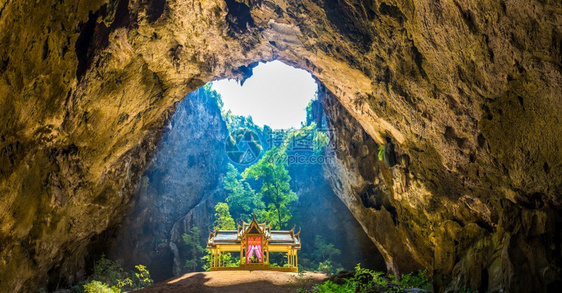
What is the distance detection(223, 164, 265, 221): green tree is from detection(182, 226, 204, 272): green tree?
14.1 feet

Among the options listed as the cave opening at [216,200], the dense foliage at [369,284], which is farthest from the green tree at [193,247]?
the dense foliage at [369,284]

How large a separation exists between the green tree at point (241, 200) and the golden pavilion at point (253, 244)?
922 centimetres

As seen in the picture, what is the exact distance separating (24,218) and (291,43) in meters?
8.93

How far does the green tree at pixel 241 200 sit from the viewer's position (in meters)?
29.1

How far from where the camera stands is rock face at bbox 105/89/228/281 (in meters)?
23.5

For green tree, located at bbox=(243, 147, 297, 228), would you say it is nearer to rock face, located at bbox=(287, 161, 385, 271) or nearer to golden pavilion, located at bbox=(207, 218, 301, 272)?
rock face, located at bbox=(287, 161, 385, 271)

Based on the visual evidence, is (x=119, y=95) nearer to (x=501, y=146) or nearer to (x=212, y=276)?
(x=212, y=276)

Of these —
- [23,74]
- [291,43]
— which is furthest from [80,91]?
[291,43]

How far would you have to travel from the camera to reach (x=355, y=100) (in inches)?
452

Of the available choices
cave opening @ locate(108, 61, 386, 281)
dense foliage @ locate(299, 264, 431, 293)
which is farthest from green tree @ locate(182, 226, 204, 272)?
dense foliage @ locate(299, 264, 431, 293)
